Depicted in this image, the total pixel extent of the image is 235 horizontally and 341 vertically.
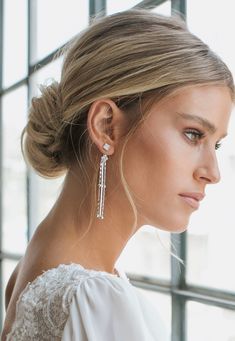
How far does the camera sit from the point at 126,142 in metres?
1.13

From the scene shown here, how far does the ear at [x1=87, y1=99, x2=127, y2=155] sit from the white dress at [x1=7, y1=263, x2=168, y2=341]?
0.78 feet

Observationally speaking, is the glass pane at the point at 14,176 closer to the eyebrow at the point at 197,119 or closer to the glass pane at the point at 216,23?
the glass pane at the point at 216,23

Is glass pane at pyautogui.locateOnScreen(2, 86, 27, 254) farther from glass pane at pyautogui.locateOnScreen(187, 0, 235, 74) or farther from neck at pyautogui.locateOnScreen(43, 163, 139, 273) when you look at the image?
neck at pyautogui.locateOnScreen(43, 163, 139, 273)

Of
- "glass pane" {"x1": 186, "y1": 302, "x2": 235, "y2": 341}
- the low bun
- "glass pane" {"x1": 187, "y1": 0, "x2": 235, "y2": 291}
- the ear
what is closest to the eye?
the ear

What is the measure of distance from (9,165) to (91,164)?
397 centimetres

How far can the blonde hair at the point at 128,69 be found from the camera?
43.2 inches

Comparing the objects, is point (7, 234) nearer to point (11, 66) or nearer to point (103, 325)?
point (11, 66)

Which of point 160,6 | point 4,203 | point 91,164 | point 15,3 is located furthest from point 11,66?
point 91,164

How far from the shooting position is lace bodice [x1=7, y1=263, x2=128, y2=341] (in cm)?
98

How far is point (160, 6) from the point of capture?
2455 mm

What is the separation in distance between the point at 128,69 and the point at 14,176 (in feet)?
12.7

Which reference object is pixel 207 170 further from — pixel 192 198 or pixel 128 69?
pixel 128 69

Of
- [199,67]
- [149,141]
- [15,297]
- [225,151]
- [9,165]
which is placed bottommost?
[9,165]

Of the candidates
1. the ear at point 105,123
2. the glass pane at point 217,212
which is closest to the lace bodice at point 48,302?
the ear at point 105,123
